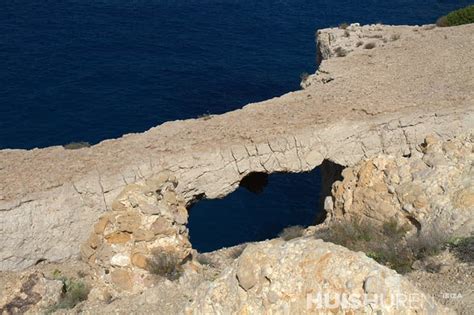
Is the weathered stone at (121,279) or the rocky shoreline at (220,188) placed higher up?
the rocky shoreline at (220,188)

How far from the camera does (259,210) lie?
2555cm

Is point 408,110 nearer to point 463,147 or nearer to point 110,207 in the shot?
point 463,147

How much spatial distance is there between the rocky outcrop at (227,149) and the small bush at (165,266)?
9.17ft

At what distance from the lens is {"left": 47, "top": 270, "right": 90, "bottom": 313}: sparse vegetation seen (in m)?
13.3

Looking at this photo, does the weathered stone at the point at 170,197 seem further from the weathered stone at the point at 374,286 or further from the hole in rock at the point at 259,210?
the weathered stone at the point at 374,286

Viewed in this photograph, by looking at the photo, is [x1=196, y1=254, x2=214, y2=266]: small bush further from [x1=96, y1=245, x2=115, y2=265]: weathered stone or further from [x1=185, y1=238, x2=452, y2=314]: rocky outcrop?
[x1=185, y1=238, x2=452, y2=314]: rocky outcrop

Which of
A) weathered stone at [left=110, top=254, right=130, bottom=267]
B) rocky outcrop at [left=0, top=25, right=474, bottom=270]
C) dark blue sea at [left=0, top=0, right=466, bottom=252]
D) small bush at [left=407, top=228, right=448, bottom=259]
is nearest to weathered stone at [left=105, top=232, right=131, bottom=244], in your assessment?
weathered stone at [left=110, top=254, right=130, bottom=267]

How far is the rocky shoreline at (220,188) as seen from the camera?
13.4 m

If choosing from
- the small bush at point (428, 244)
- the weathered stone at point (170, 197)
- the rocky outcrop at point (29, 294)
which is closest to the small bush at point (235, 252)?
the weathered stone at point (170, 197)

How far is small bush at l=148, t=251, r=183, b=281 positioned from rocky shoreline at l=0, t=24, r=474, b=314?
26 millimetres

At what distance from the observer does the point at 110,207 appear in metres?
16.2

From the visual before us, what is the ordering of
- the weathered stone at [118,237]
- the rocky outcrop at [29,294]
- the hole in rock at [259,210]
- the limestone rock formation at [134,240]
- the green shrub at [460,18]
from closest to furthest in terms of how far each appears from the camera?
the rocky outcrop at [29,294], the limestone rock formation at [134,240], the weathered stone at [118,237], the hole in rock at [259,210], the green shrub at [460,18]

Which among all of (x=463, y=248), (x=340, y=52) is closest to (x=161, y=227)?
(x=463, y=248)

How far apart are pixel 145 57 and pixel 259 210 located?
14.0 m
